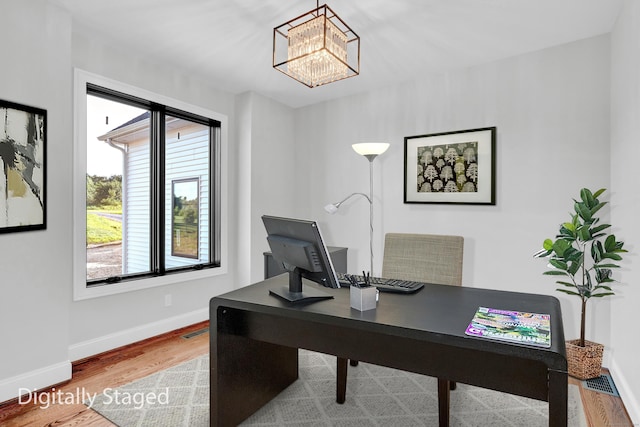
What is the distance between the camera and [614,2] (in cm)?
231

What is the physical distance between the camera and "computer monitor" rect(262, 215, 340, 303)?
157 cm

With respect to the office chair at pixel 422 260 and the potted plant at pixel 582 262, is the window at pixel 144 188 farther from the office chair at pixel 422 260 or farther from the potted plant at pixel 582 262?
the potted plant at pixel 582 262

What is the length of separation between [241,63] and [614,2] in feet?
8.81

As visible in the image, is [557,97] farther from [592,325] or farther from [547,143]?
[592,325]

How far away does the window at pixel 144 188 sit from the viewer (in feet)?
9.57

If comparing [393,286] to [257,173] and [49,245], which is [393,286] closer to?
[49,245]

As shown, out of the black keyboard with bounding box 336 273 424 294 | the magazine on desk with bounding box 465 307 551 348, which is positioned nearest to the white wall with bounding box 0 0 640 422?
the magazine on desk with bounding box 465 307 551 348

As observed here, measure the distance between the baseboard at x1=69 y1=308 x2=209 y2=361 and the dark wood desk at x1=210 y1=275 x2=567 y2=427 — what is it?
155 cm

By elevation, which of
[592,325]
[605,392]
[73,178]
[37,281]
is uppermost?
[73,178]

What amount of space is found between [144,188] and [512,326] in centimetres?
304

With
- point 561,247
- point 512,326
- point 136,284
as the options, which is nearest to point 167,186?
point 136,284

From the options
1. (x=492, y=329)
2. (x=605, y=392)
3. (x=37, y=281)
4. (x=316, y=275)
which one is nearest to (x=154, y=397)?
(x=37, y=281)

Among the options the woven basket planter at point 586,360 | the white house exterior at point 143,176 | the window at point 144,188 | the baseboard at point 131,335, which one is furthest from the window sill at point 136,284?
the woven basket planter at point 586,360

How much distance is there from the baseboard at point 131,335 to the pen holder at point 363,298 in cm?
232
